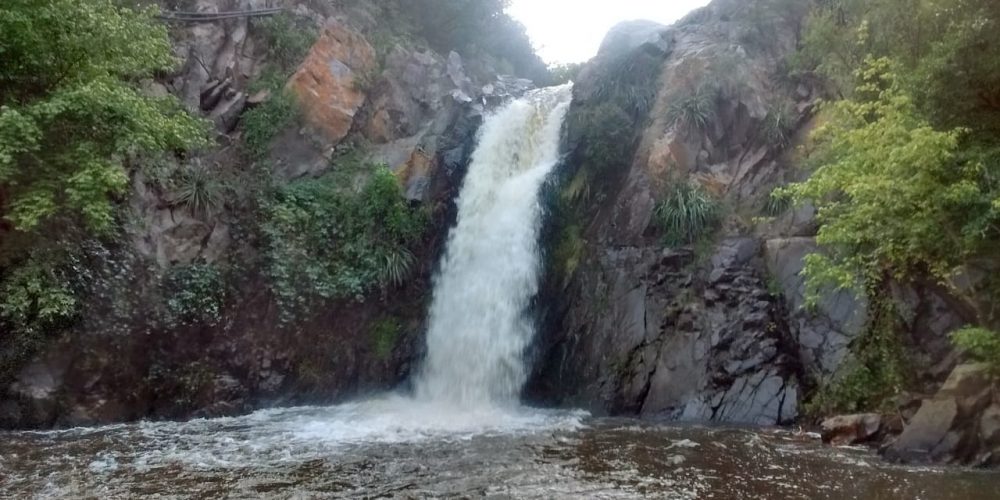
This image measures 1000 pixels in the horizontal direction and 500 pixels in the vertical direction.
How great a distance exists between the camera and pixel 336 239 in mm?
15234

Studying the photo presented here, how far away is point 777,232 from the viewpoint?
13164 mm

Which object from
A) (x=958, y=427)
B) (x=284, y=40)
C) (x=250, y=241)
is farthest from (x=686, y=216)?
(x=284, y=40)

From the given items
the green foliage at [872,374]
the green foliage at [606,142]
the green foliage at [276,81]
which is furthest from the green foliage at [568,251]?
the green foliage at [276,81]

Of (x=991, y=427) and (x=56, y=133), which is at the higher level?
(x=56, y=133)

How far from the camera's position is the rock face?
7.55m

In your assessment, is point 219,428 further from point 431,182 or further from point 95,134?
point 431,182

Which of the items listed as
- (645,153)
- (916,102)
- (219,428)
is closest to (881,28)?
(916,102)

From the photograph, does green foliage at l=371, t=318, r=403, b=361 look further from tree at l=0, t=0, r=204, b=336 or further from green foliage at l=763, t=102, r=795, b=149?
green foliage at l=763, t=102, r=795, b=149

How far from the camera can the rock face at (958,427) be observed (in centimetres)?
755

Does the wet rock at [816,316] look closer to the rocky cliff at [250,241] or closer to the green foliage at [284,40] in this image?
the rocky cliff at [250,241]

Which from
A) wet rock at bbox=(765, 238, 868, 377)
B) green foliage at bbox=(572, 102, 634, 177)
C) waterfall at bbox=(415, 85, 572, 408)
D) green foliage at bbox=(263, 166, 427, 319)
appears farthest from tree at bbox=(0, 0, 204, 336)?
wet rock at bbox=(765, 238, 868, 377)

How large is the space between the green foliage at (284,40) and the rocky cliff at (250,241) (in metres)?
0.05

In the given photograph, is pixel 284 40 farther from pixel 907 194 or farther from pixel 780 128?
pixel 907 194

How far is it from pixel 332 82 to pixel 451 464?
12846mm
